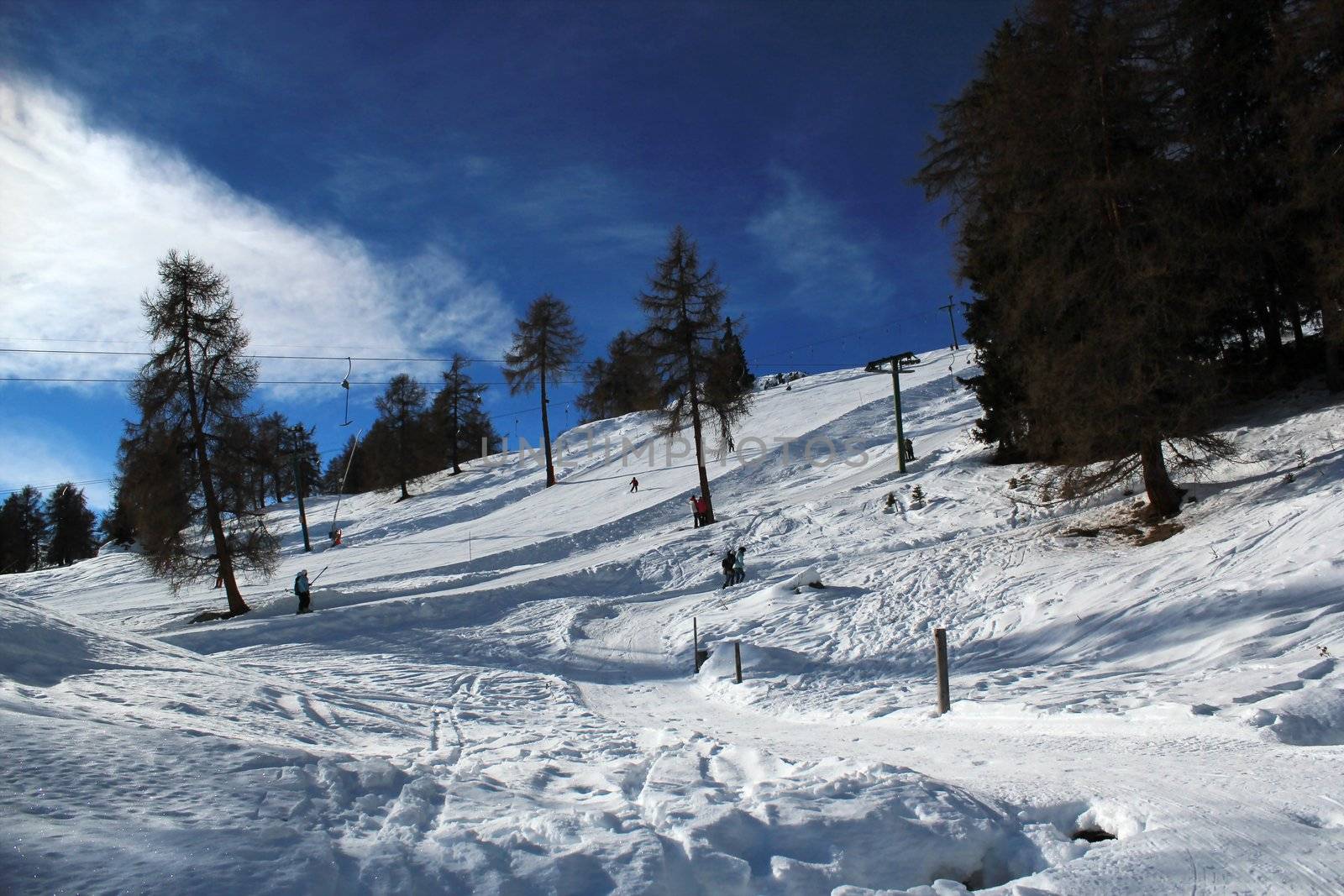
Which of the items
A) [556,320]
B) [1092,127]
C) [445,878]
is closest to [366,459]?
[556,320]

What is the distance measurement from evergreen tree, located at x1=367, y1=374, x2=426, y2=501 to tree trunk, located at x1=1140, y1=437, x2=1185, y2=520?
153ft

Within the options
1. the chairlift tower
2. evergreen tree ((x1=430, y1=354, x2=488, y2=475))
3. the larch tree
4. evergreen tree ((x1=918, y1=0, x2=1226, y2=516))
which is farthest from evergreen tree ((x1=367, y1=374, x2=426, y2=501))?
evergreen tree ((x1=918, y1=0, x2=1226, y2=516))

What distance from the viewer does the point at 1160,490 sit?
14.0 m

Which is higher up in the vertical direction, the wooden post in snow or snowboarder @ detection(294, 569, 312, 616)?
snowboarder @ detection(294, 569, 312, 616)

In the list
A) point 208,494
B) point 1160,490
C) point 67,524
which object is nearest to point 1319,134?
point 1160,490

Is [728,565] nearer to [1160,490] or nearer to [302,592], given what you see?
[1160,490]

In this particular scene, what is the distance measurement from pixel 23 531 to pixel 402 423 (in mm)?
40596

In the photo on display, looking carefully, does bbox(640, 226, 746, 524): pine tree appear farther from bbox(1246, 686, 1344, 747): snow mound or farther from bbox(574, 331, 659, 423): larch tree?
bbox(574, 331, 659, 423): larch tree

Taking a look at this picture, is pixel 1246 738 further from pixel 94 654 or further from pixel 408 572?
pixel 408 572

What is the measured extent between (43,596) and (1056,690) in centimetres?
4385

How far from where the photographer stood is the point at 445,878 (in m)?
3.28

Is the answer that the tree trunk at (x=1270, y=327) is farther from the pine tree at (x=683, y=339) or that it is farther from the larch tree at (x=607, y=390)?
the larch tree at (x=607, y=390)

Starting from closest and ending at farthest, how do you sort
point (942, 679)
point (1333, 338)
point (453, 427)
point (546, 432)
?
point (942, 679) → point (1333, 338) → point (546, 432) → point (453, 427)

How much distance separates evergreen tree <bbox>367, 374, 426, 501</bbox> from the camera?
50.9 metres
